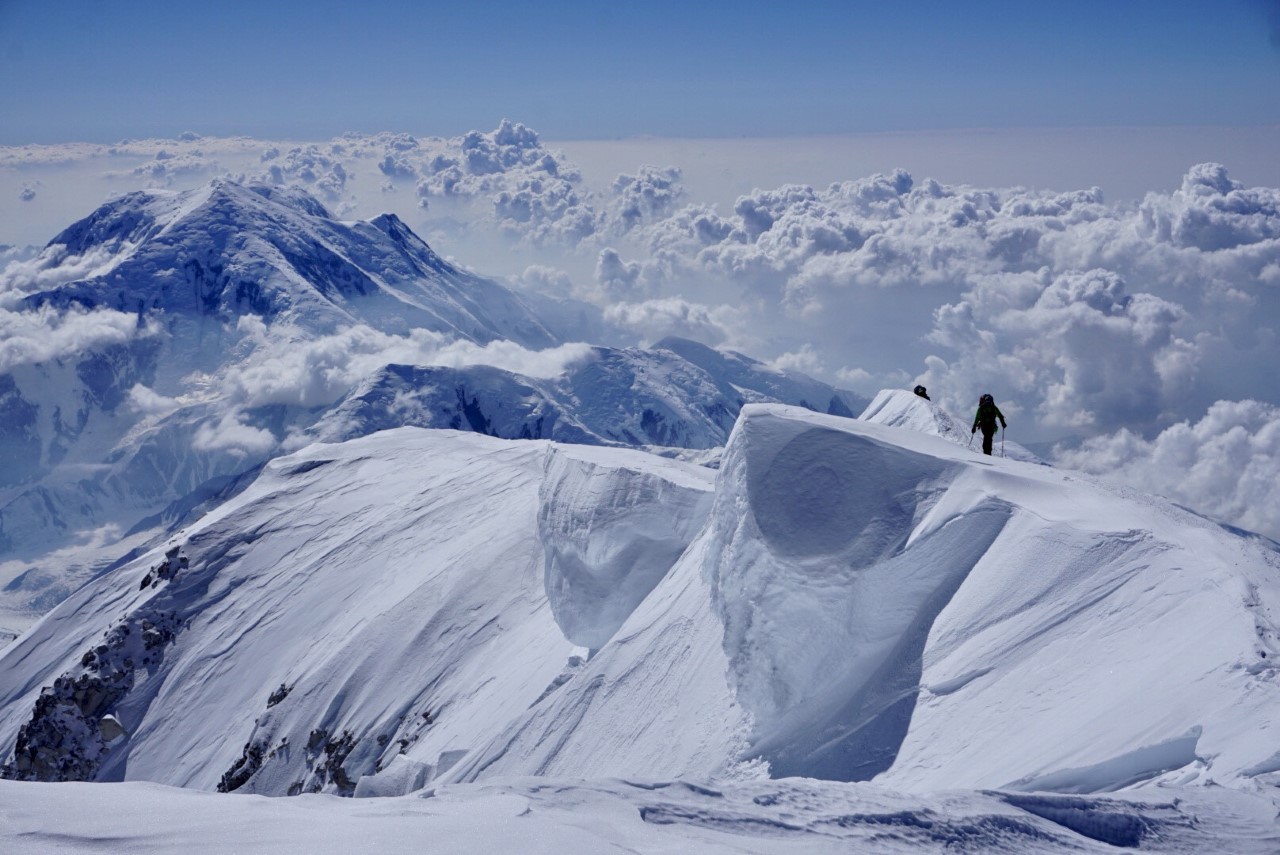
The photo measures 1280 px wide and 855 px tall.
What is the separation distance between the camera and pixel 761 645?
28.1 meters

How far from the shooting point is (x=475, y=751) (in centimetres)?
3897

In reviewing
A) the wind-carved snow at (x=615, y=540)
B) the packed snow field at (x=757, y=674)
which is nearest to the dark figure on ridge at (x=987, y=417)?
the packed snow field at (x=757, y=674)

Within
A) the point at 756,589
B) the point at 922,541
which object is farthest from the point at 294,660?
the point at 922,541

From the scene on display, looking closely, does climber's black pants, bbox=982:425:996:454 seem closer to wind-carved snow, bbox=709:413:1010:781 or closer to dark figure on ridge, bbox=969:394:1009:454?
dark figure on ridge, bbox=969:394:1009:454

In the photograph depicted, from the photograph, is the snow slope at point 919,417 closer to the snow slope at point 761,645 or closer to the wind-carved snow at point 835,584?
the snow slope at point 761,645

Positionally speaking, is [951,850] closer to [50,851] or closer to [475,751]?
[50,851]

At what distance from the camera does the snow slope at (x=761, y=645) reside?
65.2 feet

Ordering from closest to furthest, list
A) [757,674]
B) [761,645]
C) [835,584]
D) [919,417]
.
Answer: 1. [835,584]
2. [757,674]
3. [761,645]
4. [919,417]

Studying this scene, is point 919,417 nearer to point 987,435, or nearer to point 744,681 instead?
point 987,435

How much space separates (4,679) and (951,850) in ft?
292

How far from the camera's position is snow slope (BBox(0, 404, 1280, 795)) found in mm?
19875

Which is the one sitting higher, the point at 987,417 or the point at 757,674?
the point at 987,417

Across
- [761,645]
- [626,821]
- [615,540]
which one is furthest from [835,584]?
[615,540]

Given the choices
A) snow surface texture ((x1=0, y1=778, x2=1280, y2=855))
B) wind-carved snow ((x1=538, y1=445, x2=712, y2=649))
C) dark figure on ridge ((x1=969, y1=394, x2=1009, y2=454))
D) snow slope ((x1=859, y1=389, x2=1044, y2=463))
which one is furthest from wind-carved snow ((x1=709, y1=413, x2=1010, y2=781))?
wind-carved snow ((x1=538, y1=445, x2=712, y2=649))
